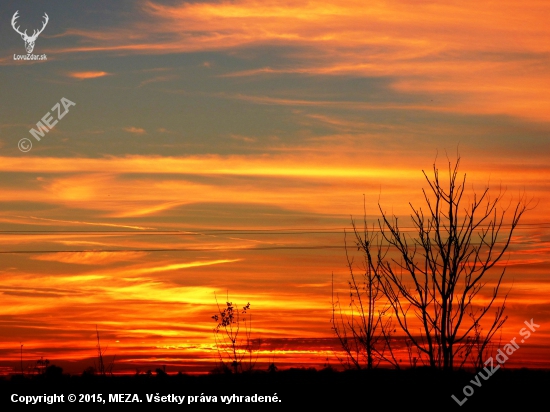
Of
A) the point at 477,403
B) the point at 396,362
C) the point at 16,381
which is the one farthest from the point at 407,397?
the point at 16,381

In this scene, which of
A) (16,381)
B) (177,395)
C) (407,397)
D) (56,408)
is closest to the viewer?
(407,397)

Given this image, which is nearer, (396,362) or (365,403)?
(396,362)

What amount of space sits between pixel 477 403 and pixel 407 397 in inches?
73.6

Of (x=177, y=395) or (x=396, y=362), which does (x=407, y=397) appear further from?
(x=177, y=395)

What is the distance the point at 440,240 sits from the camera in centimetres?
1373

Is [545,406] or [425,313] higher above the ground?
[425,313]

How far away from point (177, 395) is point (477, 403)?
8.11m

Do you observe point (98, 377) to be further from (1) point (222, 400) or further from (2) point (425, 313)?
(2) point (425, 313)

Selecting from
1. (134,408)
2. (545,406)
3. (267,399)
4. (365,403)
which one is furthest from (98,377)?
(545,406)

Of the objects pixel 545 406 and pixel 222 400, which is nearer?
pixel 545 406

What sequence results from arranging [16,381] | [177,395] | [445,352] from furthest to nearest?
[16,381] < [177,395] < [445,352]

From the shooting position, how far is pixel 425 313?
13.4m

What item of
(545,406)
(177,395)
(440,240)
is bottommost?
(545,406)

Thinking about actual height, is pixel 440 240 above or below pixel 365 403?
above
